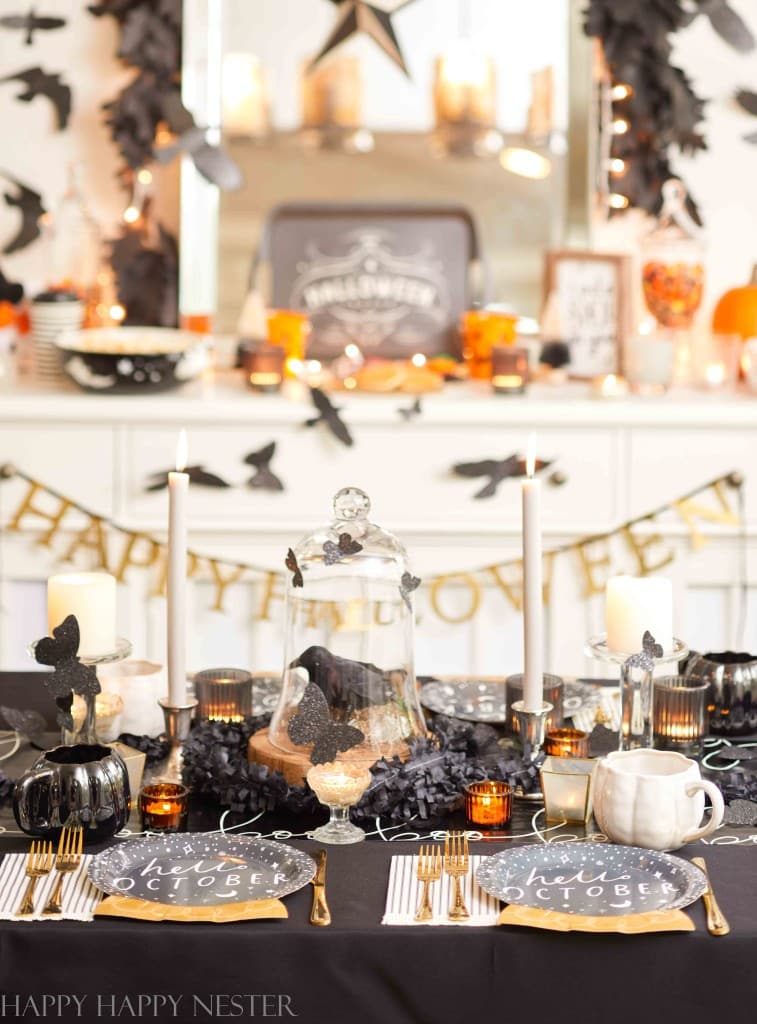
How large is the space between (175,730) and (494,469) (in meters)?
1.43

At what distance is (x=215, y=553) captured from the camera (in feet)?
9.73

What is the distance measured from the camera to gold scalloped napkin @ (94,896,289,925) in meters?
1.27

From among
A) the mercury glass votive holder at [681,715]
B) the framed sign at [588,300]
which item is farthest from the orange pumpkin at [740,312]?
the mercury glass votive holder at [681,715]

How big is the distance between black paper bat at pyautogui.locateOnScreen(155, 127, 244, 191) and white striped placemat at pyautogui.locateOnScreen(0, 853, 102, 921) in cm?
201

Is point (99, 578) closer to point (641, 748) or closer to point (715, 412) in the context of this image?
point (641, 748)

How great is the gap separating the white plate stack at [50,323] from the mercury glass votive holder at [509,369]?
84 centimetres

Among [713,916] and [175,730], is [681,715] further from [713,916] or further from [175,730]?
[175,730]

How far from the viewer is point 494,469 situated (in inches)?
114

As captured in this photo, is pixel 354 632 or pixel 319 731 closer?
pixel 319 731

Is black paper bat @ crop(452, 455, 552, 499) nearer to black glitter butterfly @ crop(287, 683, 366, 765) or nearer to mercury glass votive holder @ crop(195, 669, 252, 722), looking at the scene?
mercury glass votive holder @ crop(195, 669, 252, 722)

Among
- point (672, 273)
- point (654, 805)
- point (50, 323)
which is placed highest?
point (672, 273)

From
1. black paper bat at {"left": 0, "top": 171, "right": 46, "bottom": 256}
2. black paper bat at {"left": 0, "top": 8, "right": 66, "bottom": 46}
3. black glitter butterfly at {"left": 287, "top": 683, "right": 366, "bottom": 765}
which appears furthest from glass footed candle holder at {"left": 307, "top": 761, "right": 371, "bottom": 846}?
black paper bat at {"left": 0, "top": 8, "right": 66, "bottom": 46}

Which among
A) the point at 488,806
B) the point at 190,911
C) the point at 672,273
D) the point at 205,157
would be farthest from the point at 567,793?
the point at 205,157

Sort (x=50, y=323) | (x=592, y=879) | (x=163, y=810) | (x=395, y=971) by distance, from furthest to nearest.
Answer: (x=50, y=323)
(x=163, y=810)
(x=592, y=879)
(x=395, y=971)
